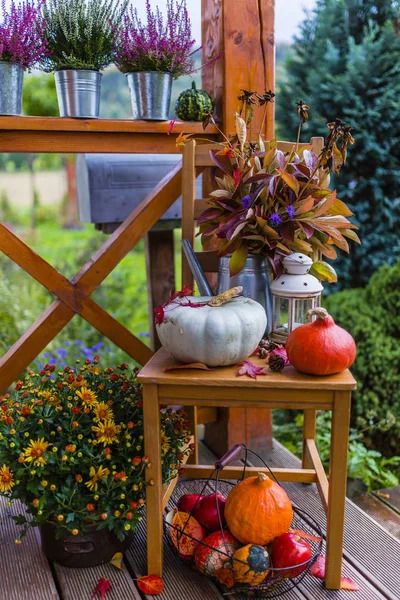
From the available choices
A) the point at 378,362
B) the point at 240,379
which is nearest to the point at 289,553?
the point at 240,379

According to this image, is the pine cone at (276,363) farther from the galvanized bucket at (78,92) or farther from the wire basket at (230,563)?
the galvanized bucket at (78,92)

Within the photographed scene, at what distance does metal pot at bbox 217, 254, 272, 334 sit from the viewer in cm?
179

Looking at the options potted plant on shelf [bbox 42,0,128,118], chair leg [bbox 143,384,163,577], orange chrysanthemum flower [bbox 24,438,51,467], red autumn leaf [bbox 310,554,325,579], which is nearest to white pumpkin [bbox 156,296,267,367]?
chair leg [bbox 143,384,163,577]

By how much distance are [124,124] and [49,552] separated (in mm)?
1361

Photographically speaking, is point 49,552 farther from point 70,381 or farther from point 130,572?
point 70,381

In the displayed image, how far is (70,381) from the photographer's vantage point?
178cm

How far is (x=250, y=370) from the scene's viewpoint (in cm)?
151

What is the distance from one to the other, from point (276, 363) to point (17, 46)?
48.3 inches

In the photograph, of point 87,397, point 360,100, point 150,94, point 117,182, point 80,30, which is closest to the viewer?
point 87,397

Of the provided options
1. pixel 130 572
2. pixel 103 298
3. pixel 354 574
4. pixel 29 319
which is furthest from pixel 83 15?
pixel 103 298

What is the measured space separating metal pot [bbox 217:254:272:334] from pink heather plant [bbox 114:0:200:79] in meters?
0.71

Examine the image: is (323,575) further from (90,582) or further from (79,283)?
(79,283)

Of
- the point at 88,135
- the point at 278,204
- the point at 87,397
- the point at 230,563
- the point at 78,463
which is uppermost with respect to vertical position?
the point at 88,135

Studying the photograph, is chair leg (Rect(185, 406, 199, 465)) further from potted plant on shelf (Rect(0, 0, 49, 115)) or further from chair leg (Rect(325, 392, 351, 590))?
potted plant on shelf (Rect(0, 0, 49, 115))
